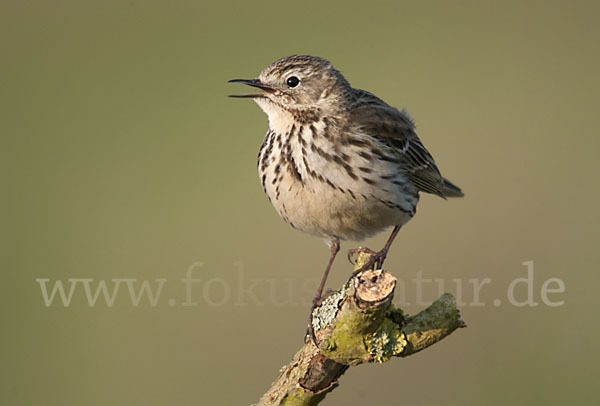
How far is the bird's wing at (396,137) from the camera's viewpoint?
5754 millimetres

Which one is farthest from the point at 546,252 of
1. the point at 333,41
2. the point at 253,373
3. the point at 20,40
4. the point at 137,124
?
the point at 20,40

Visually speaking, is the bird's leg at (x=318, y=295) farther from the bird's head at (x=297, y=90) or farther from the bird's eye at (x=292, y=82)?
the bird's eye at (x=292, y=82)

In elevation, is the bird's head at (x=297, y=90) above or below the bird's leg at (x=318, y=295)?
above

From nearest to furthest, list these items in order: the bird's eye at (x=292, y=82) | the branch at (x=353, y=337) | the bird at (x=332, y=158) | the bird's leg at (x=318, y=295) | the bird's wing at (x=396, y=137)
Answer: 1. the branch at (x=353, y=337)
2. the bird's leg at (x=318, y=295)
3. the bird at (x=332, y=158)
4. the bird's wing at (x=396, y=137)
5. the bird's eye at (x=292, y=82)

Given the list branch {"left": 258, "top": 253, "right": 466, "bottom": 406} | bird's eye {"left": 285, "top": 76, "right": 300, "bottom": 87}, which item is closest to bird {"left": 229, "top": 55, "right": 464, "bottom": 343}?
bird's eye {"left": 285, "top": 76, "right": 300, "bottom": 87}

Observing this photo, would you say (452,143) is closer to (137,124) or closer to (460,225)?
(460,225)

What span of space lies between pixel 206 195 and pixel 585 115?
570cm

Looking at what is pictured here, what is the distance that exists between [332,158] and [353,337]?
1.54 meters

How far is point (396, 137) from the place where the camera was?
598cm

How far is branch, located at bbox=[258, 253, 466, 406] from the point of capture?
4.14 m

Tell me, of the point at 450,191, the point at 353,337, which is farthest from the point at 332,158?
the point at 450,191

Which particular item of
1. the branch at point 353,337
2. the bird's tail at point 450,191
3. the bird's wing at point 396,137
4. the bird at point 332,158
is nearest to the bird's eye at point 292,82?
the bird at point 332,158

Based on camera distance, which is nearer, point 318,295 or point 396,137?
point 318,295

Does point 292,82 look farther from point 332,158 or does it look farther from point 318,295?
point 318,295
